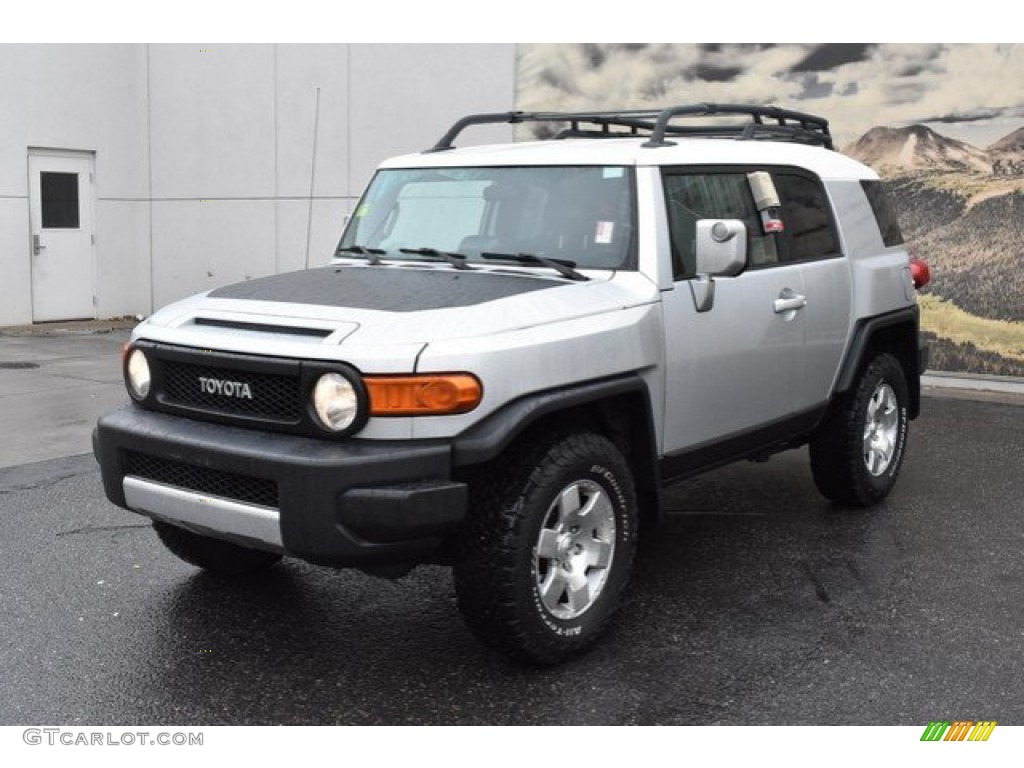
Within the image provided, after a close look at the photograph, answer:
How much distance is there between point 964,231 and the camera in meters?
11.0

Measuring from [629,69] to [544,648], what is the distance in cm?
964

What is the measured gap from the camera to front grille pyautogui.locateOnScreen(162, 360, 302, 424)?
13.2 ft

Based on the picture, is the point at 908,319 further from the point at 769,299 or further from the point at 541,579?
the point at 541,579

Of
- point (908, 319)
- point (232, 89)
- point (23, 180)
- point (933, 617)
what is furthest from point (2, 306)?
point (933, 617)

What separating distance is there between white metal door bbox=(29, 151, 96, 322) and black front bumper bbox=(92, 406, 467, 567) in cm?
1372

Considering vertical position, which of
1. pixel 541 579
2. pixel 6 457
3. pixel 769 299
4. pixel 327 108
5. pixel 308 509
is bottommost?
pixel 6 457

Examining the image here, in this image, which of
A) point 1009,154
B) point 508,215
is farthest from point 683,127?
point 1009,154

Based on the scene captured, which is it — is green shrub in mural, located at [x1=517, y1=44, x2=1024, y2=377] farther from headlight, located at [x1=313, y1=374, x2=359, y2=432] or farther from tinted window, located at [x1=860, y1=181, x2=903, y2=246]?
headlight, located at [x1=313, y1=374, x2=359, y2=432]

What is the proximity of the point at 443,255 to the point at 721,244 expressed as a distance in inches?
47.3

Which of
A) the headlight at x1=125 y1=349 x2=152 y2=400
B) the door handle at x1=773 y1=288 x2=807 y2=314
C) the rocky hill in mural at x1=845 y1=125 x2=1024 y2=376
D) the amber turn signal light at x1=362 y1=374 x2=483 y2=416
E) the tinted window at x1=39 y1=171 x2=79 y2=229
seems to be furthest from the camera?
the tinted window at x1=39 y1=171 x2=79 y2=229

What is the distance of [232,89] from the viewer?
52.8 ft

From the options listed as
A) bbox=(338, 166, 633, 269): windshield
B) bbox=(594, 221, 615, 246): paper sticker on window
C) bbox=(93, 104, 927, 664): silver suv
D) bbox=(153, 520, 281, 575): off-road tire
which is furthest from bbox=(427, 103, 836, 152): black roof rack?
bbox=(153, 520, 281, 575): off-road tire

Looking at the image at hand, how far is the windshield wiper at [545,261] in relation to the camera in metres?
4.74

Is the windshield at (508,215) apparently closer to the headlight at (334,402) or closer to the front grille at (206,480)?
the headlight at (334,402)
